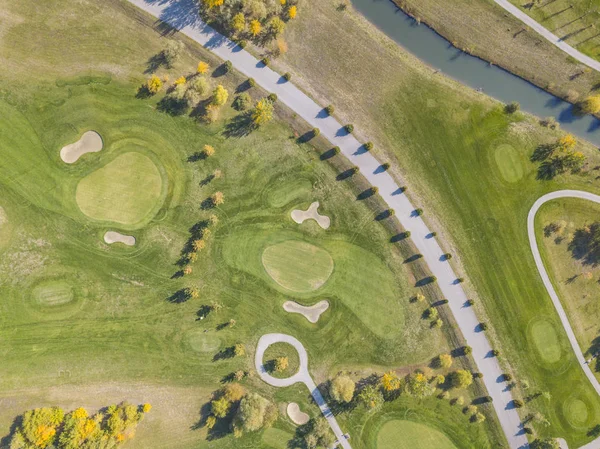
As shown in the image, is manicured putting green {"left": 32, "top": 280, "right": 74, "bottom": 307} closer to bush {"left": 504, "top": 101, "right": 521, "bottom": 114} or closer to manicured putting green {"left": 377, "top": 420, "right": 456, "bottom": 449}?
manicured putting green {"left": 377, "top": 420, "right": 456, "bottom": 449}

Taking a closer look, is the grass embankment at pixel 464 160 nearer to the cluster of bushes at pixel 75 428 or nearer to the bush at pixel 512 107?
the bush at pixel 512 107

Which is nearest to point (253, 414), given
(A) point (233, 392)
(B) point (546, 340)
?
(A) point (233, 392)

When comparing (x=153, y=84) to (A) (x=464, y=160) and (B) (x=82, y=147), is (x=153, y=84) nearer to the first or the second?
(B) (x=82, y=147)

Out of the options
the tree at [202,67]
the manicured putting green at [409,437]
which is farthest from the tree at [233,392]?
the tree at [202,67]

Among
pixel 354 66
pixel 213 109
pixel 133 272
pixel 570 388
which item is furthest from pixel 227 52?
pixel 570 388

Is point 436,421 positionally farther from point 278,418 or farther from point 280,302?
point 280,302
